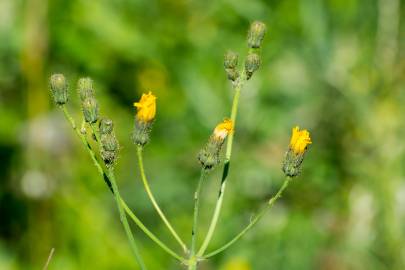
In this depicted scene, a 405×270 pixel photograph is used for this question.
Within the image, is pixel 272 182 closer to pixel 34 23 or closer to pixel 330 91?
pixel 330 91

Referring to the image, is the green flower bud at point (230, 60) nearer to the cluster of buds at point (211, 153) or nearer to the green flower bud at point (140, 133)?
the cluster of buds at point (211, 153)

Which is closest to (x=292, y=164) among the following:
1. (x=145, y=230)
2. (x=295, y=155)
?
(x=295, y=155)

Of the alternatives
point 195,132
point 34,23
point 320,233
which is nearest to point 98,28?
point 34,23

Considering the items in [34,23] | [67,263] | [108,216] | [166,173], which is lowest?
[67,263]

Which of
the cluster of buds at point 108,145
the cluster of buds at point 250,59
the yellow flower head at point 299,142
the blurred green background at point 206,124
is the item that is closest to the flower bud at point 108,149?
the cluster of buds at point 108,145

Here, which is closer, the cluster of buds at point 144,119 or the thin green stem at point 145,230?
the thin green stem at point 145,230
